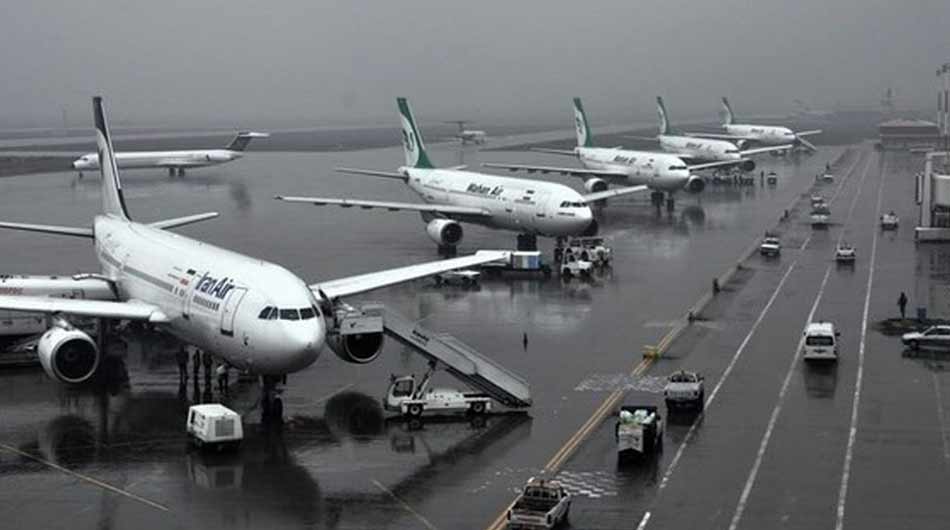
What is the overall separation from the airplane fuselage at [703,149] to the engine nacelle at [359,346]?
106m

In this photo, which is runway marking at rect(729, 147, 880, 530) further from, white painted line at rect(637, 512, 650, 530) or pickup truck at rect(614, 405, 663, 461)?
pickup truck at rect(614, 405, 663, 461)

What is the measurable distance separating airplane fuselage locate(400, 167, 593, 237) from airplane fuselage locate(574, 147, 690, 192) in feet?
92.6

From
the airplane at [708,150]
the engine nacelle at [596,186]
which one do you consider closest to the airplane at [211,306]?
the engine nacelle at [596,186]

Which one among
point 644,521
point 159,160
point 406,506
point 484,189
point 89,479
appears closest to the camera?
point 644,521

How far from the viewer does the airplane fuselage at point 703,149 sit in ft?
495

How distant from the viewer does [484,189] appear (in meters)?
87.8

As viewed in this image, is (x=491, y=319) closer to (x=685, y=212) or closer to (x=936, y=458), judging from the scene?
(x=936, y=458)

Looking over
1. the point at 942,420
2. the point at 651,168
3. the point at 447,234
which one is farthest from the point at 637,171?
the point at 942,420

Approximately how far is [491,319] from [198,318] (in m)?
19.7

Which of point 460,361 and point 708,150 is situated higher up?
point 708,150

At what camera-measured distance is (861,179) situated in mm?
150875

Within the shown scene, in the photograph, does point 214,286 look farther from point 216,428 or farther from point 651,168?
point 651,168

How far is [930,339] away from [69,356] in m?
34.6

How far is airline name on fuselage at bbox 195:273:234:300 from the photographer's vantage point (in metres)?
43.9
